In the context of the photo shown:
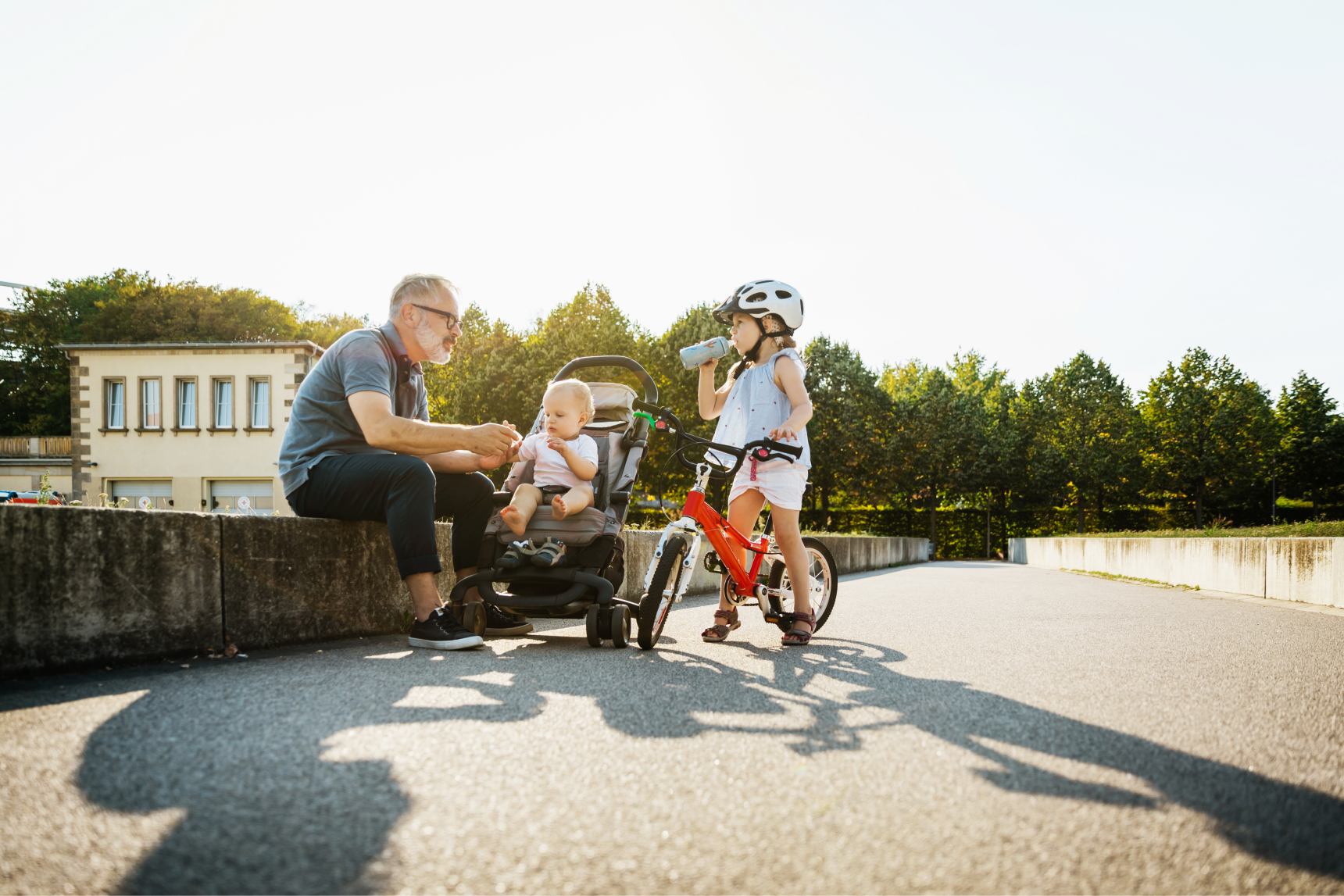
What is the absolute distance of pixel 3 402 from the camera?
48.7m

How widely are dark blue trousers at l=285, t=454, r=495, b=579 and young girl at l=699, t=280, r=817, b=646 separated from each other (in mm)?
1451

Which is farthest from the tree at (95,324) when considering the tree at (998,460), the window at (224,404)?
the tree at (998,460)

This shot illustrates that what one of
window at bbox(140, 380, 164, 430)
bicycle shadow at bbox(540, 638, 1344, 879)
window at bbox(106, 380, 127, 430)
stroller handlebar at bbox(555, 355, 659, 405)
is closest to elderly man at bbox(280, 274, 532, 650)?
stroller handlebar at bbox(555, 355, 659, 405)

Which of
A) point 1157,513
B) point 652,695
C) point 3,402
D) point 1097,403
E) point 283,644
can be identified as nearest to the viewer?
point 652,695

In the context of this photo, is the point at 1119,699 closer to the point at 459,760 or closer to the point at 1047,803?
the point at 1047,803

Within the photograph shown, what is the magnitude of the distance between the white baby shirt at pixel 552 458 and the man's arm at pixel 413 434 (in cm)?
39

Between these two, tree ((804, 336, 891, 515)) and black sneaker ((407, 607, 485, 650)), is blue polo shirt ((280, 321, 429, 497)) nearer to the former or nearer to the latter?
black sneaker ((407, 607, 485, 650))

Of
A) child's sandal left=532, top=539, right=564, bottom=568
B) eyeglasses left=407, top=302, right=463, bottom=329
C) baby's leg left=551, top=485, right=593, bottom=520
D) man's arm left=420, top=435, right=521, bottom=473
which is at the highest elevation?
eyeglasses left=407, top=302, right=463, bottom=329

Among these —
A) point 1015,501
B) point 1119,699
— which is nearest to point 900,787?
point 1119,699

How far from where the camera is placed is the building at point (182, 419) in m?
40.2

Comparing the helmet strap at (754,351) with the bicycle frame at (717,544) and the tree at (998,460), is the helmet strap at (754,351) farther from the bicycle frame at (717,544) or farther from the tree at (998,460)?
the tree at (998,460)

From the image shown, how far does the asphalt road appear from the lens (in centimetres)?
172

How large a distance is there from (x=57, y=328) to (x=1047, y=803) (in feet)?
191

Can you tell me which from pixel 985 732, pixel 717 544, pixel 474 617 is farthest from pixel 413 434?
pixel 985 732
